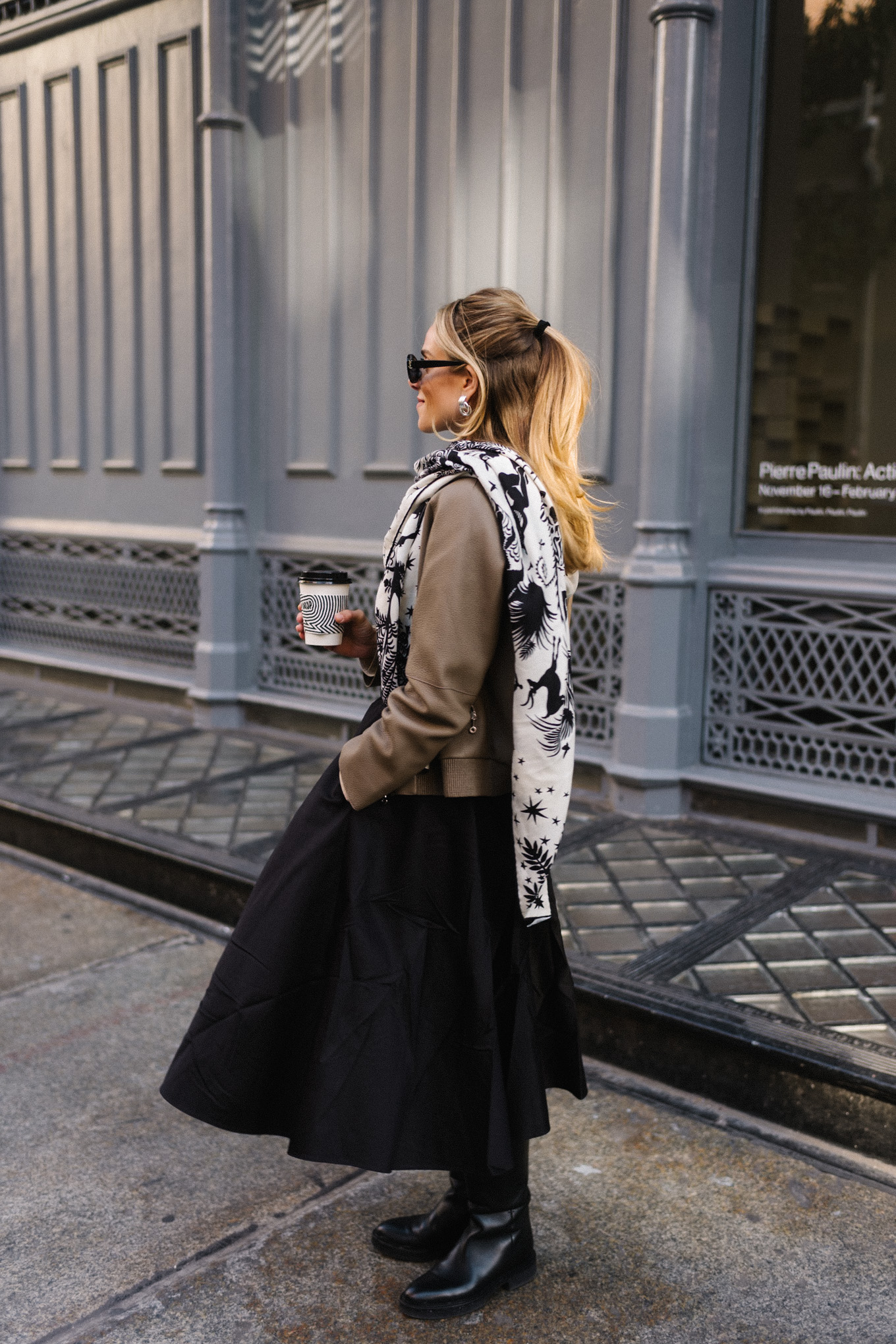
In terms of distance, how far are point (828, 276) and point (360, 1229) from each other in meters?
4.14

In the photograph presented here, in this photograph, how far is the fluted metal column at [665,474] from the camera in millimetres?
5023

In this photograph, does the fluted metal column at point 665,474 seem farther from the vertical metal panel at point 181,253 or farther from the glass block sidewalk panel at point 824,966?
the vertical metal panel at point 181,253

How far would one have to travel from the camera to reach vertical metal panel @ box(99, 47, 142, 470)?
7645mm

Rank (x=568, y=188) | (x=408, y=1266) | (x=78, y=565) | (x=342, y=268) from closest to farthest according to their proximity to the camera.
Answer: (x=408, y=1266)
(x=568, y=188)
(x=342, y=268)
(x=78, y=565)

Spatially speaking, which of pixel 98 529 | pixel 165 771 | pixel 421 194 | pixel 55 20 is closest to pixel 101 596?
pixel 98 529

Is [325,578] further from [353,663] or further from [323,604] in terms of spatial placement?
[353,663]

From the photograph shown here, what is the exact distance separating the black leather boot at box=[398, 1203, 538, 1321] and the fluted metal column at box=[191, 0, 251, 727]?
16.7ft

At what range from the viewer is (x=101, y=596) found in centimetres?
828

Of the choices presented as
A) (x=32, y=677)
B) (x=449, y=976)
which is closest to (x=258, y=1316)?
(x=449, y=976)

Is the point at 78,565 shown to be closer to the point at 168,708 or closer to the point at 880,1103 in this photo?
the point at 168,708

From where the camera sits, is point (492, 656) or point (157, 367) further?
point (157, 367)

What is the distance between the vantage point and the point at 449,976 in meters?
2.28

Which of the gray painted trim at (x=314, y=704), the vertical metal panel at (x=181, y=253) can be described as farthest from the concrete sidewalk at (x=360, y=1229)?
the vertical metal panel at (x=181, y=253)

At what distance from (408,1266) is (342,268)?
213 inches
